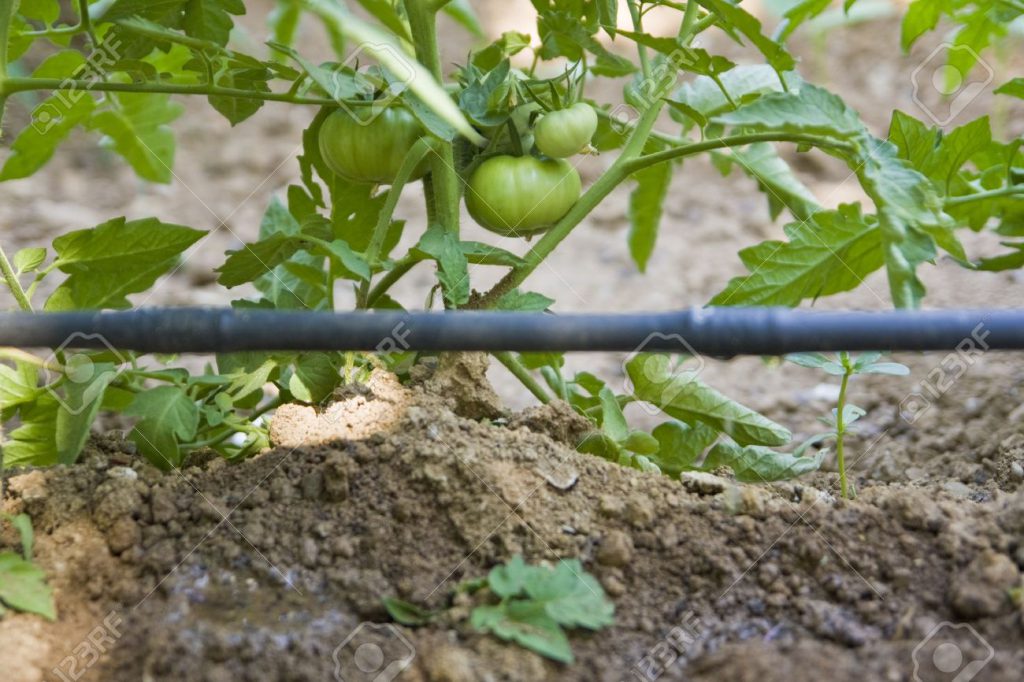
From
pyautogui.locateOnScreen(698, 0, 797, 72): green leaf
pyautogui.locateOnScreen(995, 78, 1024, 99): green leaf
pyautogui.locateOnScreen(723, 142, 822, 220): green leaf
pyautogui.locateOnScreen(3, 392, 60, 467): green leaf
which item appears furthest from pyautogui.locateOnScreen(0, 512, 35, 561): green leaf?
pyautogui.locateOnScreen(995, 78, 1024, 99): green leaf

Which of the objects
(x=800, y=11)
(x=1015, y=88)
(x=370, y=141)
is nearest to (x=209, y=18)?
(x=370, y=141)

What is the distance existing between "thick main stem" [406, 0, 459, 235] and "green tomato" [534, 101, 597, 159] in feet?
0.33

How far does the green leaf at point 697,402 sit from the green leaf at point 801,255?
0.10 meters

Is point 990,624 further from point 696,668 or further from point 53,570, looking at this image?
point 53,570

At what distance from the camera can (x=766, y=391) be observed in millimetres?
1862

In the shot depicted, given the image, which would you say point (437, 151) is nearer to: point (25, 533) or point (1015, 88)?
point (25, 533)

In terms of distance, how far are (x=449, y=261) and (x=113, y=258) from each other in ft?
1.28

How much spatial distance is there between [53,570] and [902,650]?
690 mm

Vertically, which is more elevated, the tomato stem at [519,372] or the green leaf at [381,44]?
the green leaf at [381,44]

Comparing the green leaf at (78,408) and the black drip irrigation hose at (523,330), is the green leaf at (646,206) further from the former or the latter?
the green leaf at (78,408)

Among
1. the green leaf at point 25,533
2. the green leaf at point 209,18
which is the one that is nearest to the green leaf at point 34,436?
the green leaf at point 25,533

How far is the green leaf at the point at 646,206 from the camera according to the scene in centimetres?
143

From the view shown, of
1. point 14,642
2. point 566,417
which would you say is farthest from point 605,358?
point 14,642

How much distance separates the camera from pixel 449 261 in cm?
105
